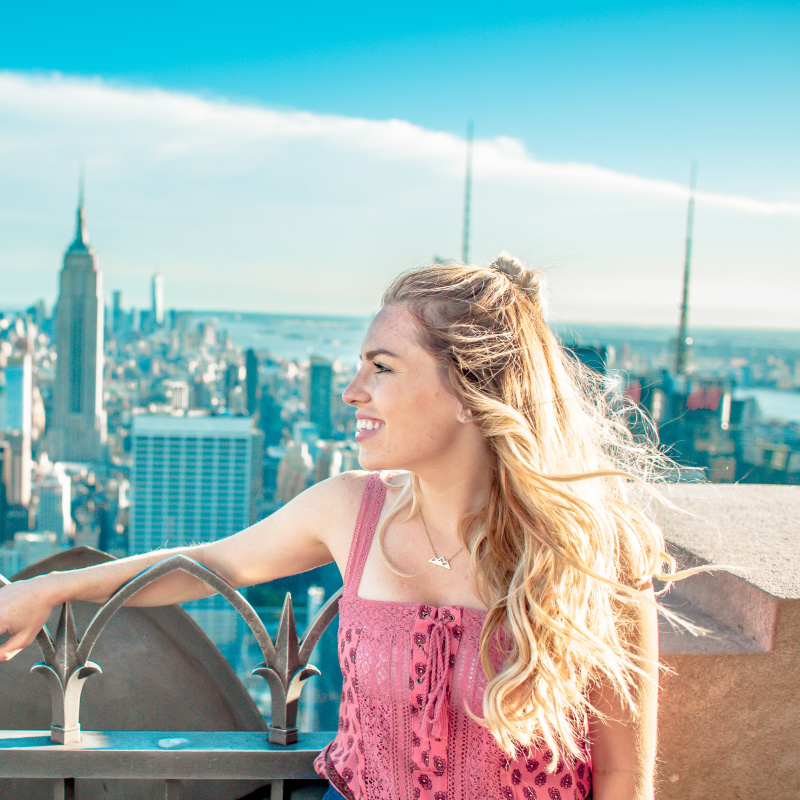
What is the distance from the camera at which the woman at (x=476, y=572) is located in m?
1.34

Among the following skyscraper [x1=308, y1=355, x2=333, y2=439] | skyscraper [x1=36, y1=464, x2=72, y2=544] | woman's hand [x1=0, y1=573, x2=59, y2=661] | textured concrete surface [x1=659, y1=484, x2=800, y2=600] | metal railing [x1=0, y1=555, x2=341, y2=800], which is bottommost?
skyscraper [x1=36, y1=464, x2=72, y2=544]

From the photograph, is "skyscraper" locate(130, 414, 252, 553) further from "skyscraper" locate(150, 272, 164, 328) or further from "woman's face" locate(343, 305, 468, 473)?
"woman's face" locate(343, 305, 468, 473)

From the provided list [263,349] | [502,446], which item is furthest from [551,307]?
[263,349]

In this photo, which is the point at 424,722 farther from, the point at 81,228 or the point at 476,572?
the point at 81,228

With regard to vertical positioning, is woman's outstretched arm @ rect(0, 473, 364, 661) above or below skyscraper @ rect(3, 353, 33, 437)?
above

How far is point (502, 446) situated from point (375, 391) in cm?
27

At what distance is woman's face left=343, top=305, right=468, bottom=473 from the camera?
142cm

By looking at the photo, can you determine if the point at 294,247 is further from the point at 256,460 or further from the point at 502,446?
the point at 502,446

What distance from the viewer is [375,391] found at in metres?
1.43

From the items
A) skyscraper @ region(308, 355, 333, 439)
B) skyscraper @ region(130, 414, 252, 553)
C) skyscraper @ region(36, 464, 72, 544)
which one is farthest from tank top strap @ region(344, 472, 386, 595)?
skyscraper @ region(130, 414, 252, 553)

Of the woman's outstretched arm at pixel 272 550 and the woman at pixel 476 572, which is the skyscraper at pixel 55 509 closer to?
the woman's outstretched arm at pixel 272 550

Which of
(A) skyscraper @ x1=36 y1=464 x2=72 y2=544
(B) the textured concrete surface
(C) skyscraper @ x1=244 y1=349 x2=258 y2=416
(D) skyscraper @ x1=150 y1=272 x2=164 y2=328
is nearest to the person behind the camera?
(B) the textured concrete surface

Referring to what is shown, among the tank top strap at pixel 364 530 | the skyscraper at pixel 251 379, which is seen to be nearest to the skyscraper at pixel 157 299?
the skyscraper at pixel 251 379

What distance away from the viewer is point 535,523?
1.44 meters
